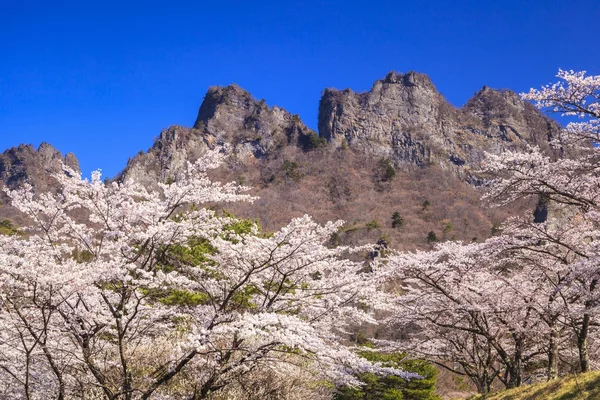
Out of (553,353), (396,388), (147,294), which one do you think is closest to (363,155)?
(396,388)

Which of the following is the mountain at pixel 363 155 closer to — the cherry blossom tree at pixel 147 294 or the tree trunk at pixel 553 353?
the tree trunk at pixel 553 353

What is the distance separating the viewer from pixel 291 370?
9.71 metres

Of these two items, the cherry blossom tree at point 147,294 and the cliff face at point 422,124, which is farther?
the cliff face at point 422,124

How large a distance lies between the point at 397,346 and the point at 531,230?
5.27 metres

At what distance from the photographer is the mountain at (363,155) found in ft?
217

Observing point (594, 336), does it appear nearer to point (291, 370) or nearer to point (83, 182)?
point (291, 370)

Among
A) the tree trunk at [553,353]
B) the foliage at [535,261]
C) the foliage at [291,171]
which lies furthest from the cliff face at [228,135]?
the tree trunk at [553,353]

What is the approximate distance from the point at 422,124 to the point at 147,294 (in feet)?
335

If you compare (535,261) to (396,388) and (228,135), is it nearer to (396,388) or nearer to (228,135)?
(396,388)

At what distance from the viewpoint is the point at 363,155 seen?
92812mm

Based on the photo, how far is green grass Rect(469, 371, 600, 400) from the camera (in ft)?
23.1

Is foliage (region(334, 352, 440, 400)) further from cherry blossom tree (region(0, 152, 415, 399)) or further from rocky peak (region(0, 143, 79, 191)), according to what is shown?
rocky peak (region(0, 143, 79, 191))

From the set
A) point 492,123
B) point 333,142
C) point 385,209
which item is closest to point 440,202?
point 385,209

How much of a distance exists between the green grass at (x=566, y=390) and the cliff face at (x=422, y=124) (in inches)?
3379
